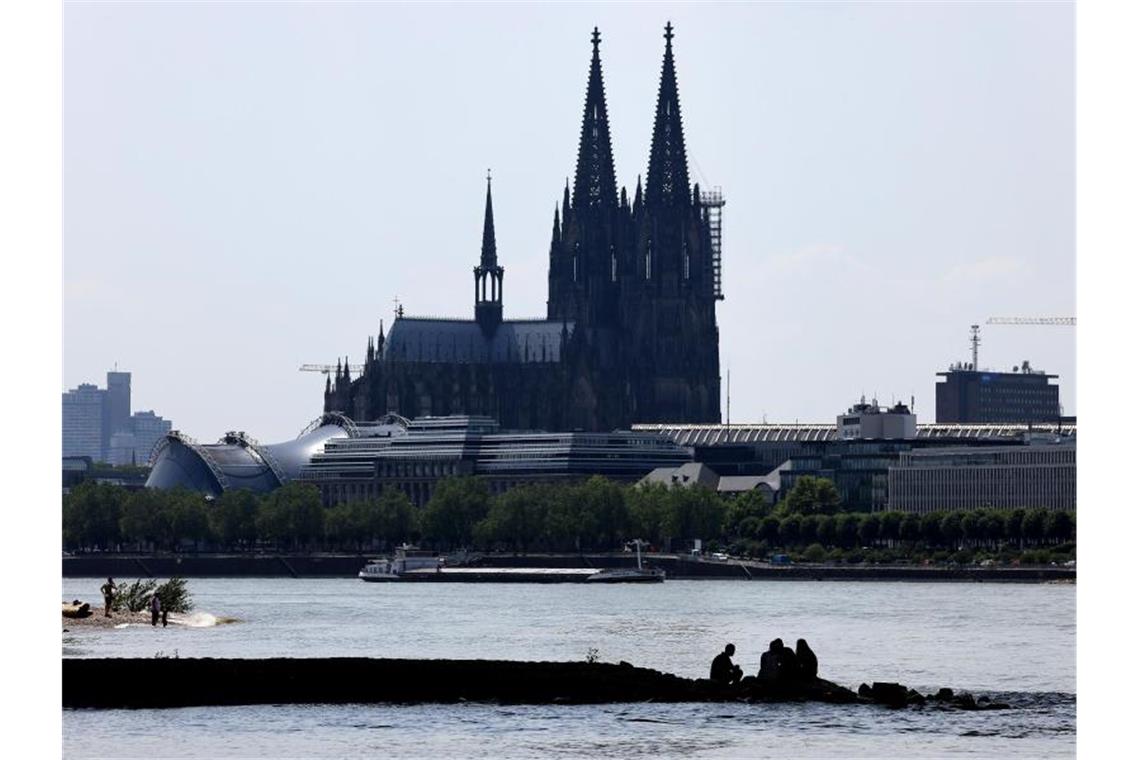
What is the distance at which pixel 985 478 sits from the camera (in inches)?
7170

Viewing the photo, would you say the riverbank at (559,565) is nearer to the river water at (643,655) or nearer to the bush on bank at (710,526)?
the bush on bank at (710,526)

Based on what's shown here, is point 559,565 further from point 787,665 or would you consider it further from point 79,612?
point 787,665

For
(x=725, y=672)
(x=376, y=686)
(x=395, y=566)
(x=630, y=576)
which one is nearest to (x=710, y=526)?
(x=395, y=566)

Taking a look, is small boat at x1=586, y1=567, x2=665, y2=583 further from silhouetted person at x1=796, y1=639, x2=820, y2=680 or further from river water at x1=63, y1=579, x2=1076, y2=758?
silhouetted person at x1=796, y1=639, x2=820, y2=680

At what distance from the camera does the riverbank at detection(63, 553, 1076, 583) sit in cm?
14100

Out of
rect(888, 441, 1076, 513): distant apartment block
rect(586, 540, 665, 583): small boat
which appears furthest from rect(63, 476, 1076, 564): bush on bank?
rect(586, 540, 665, 583): small boat

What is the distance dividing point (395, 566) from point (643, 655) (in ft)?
340

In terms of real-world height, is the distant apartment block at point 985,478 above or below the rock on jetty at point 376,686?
above

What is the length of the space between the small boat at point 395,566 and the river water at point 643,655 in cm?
2838

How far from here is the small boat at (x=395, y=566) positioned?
169 meters

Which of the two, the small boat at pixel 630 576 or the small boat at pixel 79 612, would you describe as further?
the small boat at pixel 630 576

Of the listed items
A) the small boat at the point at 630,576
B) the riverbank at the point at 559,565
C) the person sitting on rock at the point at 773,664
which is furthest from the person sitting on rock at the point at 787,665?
the small boat at the point at 630,576

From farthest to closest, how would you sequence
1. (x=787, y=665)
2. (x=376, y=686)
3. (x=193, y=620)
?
1. (x=193, y=620)
2. (x=376, y=686)
3. (x=787, y=665)
